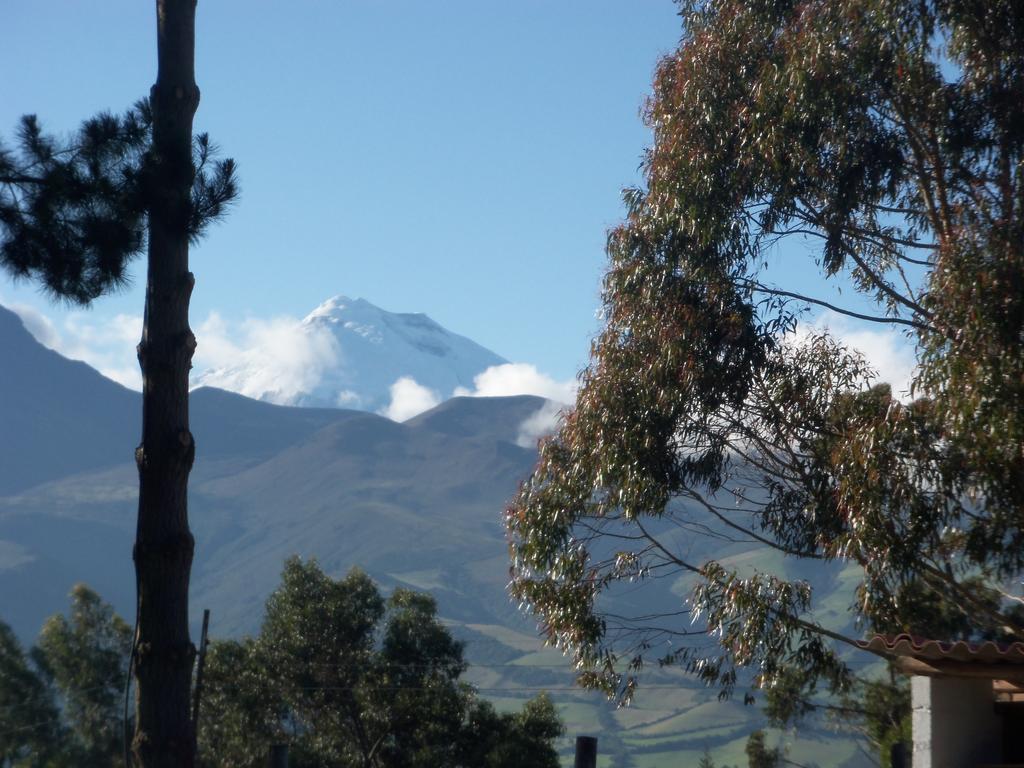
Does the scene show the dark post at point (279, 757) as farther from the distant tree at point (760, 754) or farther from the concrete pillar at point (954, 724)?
the distant tree at point (760, 754)

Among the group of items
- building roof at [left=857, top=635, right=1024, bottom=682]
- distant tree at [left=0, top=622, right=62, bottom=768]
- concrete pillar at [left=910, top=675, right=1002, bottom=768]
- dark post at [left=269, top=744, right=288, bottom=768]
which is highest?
building roof at [left=857, top=635, right=1024, bottom=682]

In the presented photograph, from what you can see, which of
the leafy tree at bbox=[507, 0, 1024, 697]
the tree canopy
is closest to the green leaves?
the leafy tree at bbox=[507, 0, 1024, 697]

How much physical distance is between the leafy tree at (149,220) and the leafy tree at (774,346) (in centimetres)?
552

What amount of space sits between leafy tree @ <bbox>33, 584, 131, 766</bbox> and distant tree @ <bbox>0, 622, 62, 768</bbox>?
0.33 m

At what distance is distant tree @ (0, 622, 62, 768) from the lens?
2317cm

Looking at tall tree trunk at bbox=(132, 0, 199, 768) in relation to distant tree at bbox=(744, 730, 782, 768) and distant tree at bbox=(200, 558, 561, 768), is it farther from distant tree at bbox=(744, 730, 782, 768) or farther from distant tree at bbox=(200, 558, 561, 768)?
distant tree at bbox=(200, 558, 561, 768)

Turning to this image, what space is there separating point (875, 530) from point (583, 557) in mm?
3375

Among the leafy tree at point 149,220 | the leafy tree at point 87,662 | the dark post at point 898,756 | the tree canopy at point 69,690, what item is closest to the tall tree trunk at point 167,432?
the leafy tree at point 149,220

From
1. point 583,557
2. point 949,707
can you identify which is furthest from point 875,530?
point 583,557

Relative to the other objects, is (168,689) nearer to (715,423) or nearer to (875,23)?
(715,423)

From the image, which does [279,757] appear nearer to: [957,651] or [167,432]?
[167,432]

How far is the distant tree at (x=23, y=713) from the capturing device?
2317 cm

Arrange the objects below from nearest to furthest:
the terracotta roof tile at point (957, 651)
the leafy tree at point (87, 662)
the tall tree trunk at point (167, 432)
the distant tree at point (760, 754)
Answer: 1. the tall tree trunk at point (167, 432)
2. the terracotta roof tile at point (957, 651)
3. the distant tree at point (760, 754)
4. the leafy tree at point (87, 662)

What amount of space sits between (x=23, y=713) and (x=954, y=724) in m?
21.6
